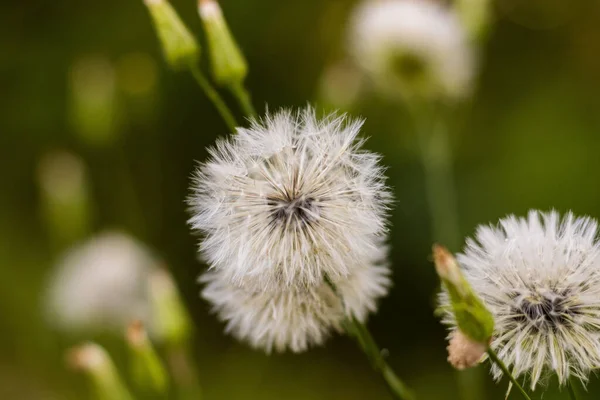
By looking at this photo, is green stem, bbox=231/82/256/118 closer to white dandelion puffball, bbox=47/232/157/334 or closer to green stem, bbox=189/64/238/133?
green stem, bbox=189/64/238/133

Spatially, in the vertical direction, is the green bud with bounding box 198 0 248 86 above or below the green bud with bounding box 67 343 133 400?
above

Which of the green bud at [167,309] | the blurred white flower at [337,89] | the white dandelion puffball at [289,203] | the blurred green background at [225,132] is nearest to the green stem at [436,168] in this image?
the blurred white flower at [337,89]

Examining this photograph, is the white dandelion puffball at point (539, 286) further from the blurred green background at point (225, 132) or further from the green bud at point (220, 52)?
the blurred green background at point (225, 132)

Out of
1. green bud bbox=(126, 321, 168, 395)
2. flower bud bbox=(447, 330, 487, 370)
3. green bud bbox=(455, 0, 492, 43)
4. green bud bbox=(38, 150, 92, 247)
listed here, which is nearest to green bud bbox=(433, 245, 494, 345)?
flower bud bbox=(447, 330, 487, 370)

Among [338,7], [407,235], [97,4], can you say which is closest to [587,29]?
[338,7]

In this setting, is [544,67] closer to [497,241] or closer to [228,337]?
[228,337]

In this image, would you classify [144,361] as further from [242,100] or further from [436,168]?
[436,168]
